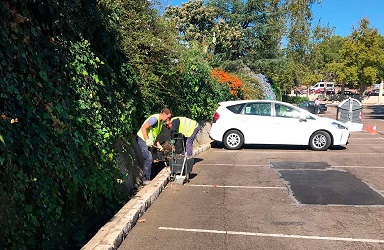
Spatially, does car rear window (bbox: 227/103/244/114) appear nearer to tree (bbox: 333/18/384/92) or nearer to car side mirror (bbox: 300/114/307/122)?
car side mirror (bbox: 300/114/307/122)

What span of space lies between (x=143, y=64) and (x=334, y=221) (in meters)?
4.85

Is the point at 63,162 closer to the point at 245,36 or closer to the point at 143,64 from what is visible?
the point at 143,64

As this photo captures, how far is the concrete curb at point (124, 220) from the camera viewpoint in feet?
14.3

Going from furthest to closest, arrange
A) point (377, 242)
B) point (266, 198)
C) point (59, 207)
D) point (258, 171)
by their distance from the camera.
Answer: point (258, 171), point (266, 198), point (377, 242), point (59, 207)

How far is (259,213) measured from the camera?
→ 607 cm

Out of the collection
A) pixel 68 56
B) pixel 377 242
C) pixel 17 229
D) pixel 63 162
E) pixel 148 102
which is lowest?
pixel 377 242

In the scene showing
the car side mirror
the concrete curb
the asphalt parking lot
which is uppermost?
the car side mirror

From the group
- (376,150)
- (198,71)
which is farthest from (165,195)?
(376,150)

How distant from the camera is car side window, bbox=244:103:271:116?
511 inches

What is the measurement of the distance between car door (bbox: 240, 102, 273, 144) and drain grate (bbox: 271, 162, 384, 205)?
2731mm

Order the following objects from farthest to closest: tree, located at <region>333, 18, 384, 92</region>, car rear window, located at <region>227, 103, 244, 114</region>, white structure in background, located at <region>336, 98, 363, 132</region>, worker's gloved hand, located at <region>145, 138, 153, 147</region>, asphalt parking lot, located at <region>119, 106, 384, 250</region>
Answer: tree, located at <region>333, 18, 384, 92</region> → white structure in background, located at <region>336, 98, 363, 132</region> → car rear window, located at <region>227, 103, 244, 114</region> → worker's gloved hand, located at <region>145, 138, 153, 147</region> → asphalt parking lot, located at <region>119, 106, 384, 250</region>

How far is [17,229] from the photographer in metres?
3.58

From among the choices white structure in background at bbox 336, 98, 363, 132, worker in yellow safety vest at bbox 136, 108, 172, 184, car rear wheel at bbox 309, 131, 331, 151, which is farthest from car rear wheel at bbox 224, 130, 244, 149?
white structure in background at bbox 336, 98, 363, 132

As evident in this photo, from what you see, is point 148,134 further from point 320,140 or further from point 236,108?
point 320,140
